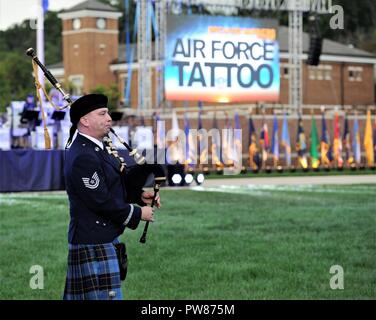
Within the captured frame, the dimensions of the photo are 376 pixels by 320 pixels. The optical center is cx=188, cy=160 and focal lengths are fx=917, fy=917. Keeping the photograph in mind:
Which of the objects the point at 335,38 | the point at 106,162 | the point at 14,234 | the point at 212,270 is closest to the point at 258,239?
the point at 212,270

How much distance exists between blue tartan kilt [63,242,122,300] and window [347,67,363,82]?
201ft

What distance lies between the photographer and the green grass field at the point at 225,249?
33.6 ft

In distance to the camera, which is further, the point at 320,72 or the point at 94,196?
the point at 320,72

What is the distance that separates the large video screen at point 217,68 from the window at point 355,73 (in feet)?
82.4

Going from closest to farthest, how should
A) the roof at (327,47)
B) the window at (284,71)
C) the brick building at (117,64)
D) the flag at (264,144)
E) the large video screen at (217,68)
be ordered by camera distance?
the large video screen at (217,68) < the flag at (264,144) < the window at (284,71) < the roof at (327,47) < the brick building at (117,64)

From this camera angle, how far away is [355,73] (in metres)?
66.8

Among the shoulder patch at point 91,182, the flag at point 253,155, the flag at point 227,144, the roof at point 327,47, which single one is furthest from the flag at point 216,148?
the shoulder patch at point 91,182

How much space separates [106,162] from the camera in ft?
20.9

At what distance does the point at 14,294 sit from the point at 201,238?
5.05 meters

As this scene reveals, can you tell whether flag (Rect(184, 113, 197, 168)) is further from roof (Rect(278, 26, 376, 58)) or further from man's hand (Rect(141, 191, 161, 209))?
man's hand (Rect(141, 191, 161, 209))

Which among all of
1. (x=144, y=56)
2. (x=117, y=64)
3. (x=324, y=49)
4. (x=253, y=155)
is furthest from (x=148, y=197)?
(x=117, y=64)

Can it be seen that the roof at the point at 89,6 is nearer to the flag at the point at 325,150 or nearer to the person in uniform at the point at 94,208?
the flag at the point at 325,150

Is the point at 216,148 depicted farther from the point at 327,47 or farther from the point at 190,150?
the point at 327,47

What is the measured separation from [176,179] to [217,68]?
11.6 m
